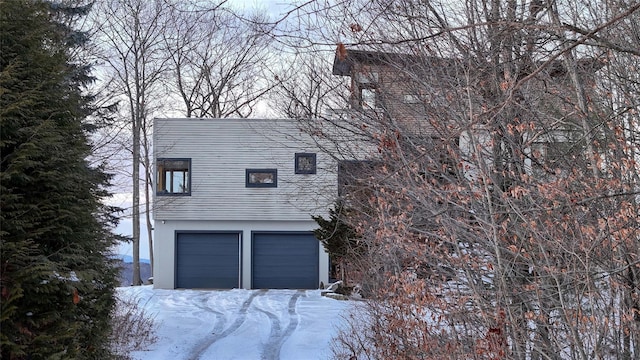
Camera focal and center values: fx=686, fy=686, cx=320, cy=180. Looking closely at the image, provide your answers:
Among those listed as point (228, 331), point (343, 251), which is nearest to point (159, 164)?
point (343, 251)

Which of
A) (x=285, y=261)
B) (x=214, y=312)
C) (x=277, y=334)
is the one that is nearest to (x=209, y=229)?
(x=285, y=261)

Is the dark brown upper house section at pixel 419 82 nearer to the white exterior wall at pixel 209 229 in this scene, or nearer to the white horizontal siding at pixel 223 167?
the white horizontal siding at pixel 223 167

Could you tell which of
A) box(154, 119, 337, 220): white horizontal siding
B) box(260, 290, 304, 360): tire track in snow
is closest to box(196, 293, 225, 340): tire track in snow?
box(260, 290, 304, 360): tire track in snow

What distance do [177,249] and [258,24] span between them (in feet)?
68.7

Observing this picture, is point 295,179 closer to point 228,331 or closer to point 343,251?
point 343,251

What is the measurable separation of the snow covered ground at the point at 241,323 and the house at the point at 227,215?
1298 mm

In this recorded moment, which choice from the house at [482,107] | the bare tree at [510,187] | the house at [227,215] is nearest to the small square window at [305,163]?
the house at [227,215]

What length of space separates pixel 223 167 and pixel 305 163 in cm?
299

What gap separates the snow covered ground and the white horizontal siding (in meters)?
2.88

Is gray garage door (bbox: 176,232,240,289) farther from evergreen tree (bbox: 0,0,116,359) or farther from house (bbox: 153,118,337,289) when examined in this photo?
evergreen tree (bbox: 0,0,116,359)

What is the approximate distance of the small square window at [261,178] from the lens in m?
24.6

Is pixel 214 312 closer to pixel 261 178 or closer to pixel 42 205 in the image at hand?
pixel 261 178

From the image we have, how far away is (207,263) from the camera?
24.7 metres

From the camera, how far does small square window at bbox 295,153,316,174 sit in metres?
23.9
